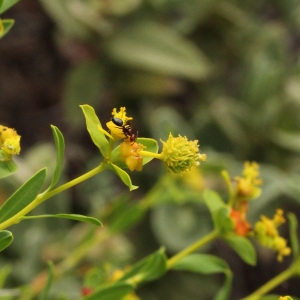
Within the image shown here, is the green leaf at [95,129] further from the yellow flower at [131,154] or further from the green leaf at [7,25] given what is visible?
the green leaf at [7,25]

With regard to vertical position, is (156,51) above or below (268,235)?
above

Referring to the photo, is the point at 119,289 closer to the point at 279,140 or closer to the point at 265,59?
the point at 279,140

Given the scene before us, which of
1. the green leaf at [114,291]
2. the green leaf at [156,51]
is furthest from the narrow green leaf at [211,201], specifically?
the green leaf at [156,51]

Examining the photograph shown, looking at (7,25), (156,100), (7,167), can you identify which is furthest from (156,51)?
(7,167)

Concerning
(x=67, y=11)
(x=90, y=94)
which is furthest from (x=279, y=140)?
(x=67, y=11)

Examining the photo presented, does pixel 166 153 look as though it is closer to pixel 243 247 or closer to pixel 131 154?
pixel 131 154

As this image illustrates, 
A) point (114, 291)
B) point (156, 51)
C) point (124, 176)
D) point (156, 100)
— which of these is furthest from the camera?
point (156, 100)

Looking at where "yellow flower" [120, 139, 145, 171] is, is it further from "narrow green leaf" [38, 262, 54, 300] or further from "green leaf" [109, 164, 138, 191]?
"narrow green leaf" [38, 262, 54, 300]
